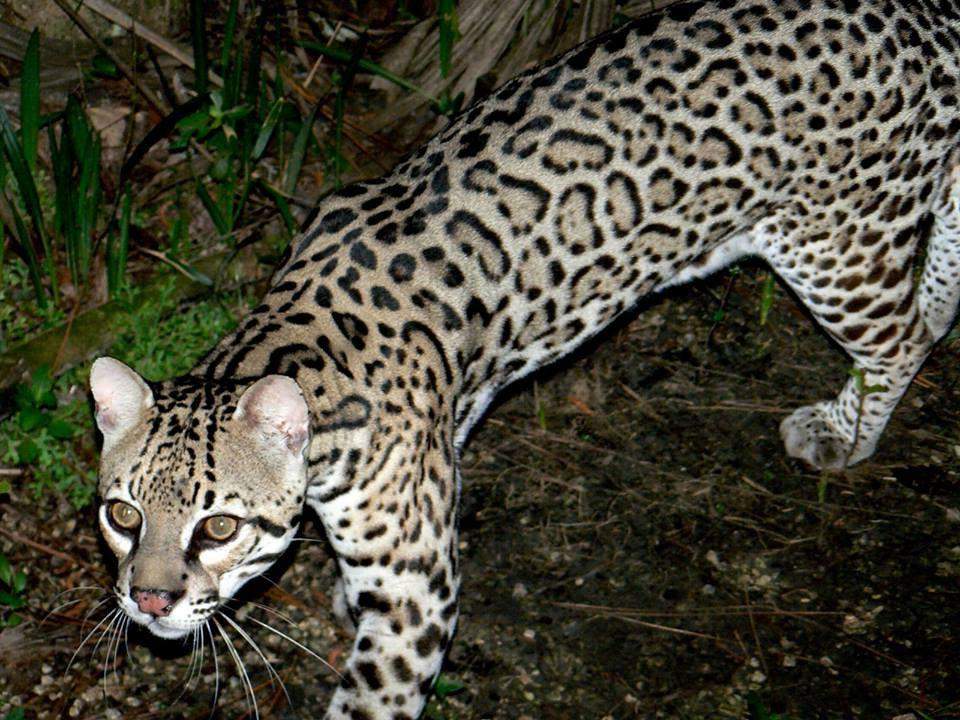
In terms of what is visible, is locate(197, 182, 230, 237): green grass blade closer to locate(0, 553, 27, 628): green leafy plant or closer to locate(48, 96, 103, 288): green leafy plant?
locate(48, 96, 103, 288): green leafy plant

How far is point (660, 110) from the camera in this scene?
4.66 meters

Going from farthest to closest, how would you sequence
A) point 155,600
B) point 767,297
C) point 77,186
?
1. point 767,297
2. point 77,186
3. point 155,600

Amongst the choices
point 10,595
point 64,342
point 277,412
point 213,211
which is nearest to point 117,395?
point 277,412

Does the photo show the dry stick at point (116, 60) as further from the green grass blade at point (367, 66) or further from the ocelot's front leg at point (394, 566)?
the ocelot's front leg at point (394, 566)

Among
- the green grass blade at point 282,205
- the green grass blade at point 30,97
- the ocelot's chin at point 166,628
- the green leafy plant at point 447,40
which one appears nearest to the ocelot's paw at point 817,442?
the green leafy plant at point 447,40

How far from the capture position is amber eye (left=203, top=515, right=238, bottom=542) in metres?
3.69

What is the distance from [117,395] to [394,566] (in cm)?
109

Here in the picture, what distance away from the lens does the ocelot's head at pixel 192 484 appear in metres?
3.62

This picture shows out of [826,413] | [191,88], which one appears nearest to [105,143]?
[191,88]

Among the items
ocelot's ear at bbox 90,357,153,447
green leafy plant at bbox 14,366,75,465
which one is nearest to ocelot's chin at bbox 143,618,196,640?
ocelot's ear at bbox 90,357,153,447

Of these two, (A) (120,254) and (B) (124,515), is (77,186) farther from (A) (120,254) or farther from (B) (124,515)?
(B) (124,515)

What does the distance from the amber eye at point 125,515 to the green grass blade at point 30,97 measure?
2.62 meters

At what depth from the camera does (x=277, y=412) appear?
3732 millimetres

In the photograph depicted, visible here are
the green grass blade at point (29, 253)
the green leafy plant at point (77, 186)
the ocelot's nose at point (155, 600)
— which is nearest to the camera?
the ocelot's nose at point (155, 600)
